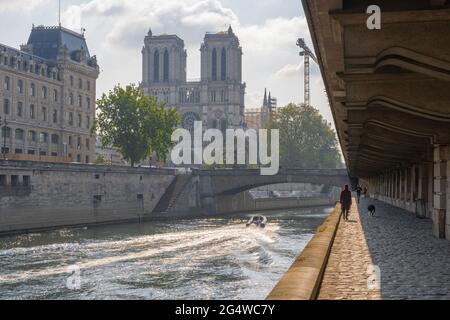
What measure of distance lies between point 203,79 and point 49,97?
280 ft

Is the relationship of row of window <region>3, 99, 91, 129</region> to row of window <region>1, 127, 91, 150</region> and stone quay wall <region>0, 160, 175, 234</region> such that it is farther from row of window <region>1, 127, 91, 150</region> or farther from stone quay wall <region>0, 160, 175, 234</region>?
stone quay wall <region>0, 160, 175, 234</region>

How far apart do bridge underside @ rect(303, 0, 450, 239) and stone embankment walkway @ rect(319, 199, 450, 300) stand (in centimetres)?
221

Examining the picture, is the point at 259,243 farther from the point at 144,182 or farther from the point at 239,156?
the point at 239,156

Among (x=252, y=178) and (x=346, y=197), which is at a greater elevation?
(x=346, y=197)

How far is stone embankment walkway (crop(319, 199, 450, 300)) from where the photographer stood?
10117 millimetres

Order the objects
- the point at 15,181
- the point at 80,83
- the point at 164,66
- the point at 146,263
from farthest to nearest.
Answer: the point at 164,66
the point at 80,83
the point at 15,181
the point at 146,263

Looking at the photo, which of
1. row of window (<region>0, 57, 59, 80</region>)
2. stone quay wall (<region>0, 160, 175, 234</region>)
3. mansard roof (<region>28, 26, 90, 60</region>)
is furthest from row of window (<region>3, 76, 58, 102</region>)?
stone quay wall (<region>0, 160, 175, 234</region>)

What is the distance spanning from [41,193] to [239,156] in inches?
3486

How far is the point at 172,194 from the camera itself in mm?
76938

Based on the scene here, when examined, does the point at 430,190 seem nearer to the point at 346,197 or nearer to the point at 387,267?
the point at 346,197

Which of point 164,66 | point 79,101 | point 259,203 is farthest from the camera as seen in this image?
point 164,66

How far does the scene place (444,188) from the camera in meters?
20.2

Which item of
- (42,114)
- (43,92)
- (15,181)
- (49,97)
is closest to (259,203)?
(49,97)
